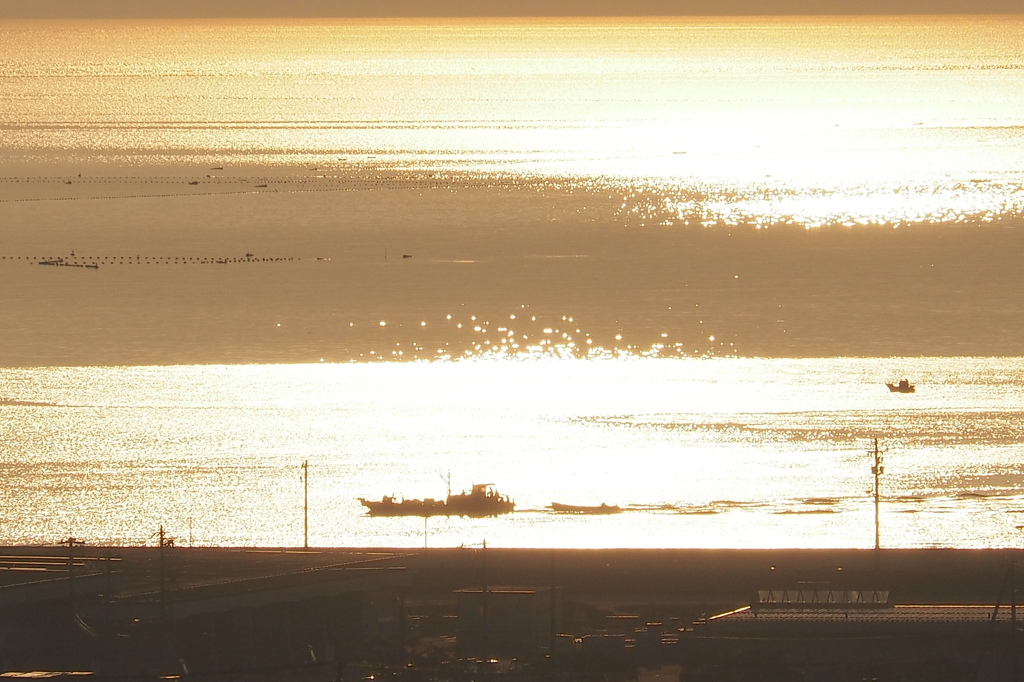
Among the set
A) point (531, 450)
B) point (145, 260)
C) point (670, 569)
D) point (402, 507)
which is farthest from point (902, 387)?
point (145, 260)

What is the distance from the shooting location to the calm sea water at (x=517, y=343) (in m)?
39.2

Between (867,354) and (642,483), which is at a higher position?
(867,354)

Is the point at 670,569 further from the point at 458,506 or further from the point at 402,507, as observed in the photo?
the point at 402,507

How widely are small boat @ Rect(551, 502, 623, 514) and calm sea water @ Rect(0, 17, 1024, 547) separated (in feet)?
1.69

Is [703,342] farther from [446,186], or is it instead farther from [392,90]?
[392,90]

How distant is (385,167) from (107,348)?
57.3 metres

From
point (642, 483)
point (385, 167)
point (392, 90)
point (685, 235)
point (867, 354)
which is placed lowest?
point (642, 483)

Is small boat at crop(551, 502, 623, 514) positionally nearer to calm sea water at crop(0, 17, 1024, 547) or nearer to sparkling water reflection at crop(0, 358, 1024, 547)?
sparkling water reflection at crop(0, 358, 1024, 547)

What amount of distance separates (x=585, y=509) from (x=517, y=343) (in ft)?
62.7

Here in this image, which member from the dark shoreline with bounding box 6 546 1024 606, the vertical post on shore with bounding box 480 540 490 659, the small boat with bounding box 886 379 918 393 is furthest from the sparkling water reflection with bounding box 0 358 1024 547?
the vertical post on shore with bounding box 480 540 490 659

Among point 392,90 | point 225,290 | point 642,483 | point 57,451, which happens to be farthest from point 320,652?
point 392,90

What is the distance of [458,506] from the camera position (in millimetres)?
38344

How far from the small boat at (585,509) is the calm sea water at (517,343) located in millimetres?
517

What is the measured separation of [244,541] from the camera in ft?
120
